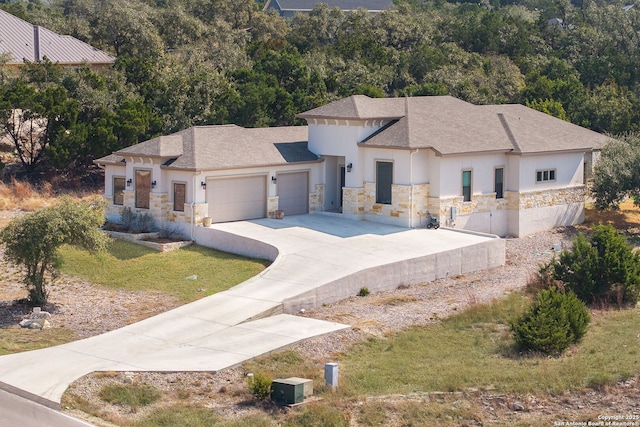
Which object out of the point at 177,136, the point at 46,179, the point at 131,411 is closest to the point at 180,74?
the point at 46,179

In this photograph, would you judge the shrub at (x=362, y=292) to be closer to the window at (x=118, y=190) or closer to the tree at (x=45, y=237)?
the tree at (x=45, y=237)

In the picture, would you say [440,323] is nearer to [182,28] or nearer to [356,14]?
[182,28]

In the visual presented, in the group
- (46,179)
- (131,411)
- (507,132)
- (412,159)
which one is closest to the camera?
(131,411)

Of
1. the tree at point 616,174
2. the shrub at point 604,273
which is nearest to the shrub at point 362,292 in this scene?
the shrub at point 604,273

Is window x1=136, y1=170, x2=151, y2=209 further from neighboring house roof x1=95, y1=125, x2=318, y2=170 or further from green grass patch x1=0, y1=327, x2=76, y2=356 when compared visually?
green grass patch x1=0, y1=327, x2=76, y2=356

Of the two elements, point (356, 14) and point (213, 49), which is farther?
point (356, 14)

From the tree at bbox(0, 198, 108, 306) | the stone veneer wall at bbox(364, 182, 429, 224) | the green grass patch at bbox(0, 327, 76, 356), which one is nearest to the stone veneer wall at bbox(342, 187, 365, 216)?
the stone veneer wall at bbox(364, 182, 429, 224)

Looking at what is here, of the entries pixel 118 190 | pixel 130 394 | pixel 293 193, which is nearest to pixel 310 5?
pixel 293 193
